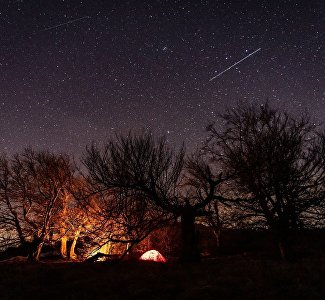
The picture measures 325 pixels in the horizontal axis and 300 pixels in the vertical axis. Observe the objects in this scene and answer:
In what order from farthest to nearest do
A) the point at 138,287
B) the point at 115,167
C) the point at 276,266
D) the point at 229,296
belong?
the point at 115,167 → the point at 276,266 → the point at 138,287 → the point at 229,296

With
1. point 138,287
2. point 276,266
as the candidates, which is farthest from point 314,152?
point 138,287

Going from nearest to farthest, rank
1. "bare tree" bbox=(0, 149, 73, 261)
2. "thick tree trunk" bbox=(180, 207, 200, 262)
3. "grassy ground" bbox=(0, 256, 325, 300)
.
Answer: "grassy ground" bbox=(0, 256, 325, 300)
"thick tree trunk" bbox=(180, 207, 200, 262)
"bare tree" bbox=(0, 149, 73, 261)

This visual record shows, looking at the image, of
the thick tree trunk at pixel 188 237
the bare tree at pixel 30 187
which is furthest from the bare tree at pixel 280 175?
the bare tree at pixel 30 187

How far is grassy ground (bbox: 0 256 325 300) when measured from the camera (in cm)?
682

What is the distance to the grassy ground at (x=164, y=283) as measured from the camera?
6816 millimetres

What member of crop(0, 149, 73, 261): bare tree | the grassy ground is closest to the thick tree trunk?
the grassy ground

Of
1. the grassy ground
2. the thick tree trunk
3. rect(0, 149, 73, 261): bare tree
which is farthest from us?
rect(0, 149, 73, 261): bare tree

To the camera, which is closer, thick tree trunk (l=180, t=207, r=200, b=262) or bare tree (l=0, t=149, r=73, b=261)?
thick tree trunk (l=180, t=207, r=200, b=262)

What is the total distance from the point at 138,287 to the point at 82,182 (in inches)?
631

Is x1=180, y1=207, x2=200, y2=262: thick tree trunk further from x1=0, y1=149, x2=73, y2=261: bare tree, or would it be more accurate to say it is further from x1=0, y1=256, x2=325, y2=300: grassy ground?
x1=0, y1=149, x2=73, y2=261: bare tree

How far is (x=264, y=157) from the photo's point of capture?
12.8 meters

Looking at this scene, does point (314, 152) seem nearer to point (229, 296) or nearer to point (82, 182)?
point (229, 296)

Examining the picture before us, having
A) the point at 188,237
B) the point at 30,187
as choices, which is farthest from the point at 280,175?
the point at 30,187

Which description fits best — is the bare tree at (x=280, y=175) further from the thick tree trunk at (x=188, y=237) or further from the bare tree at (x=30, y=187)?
the bare tree at (x=30, y=187)
